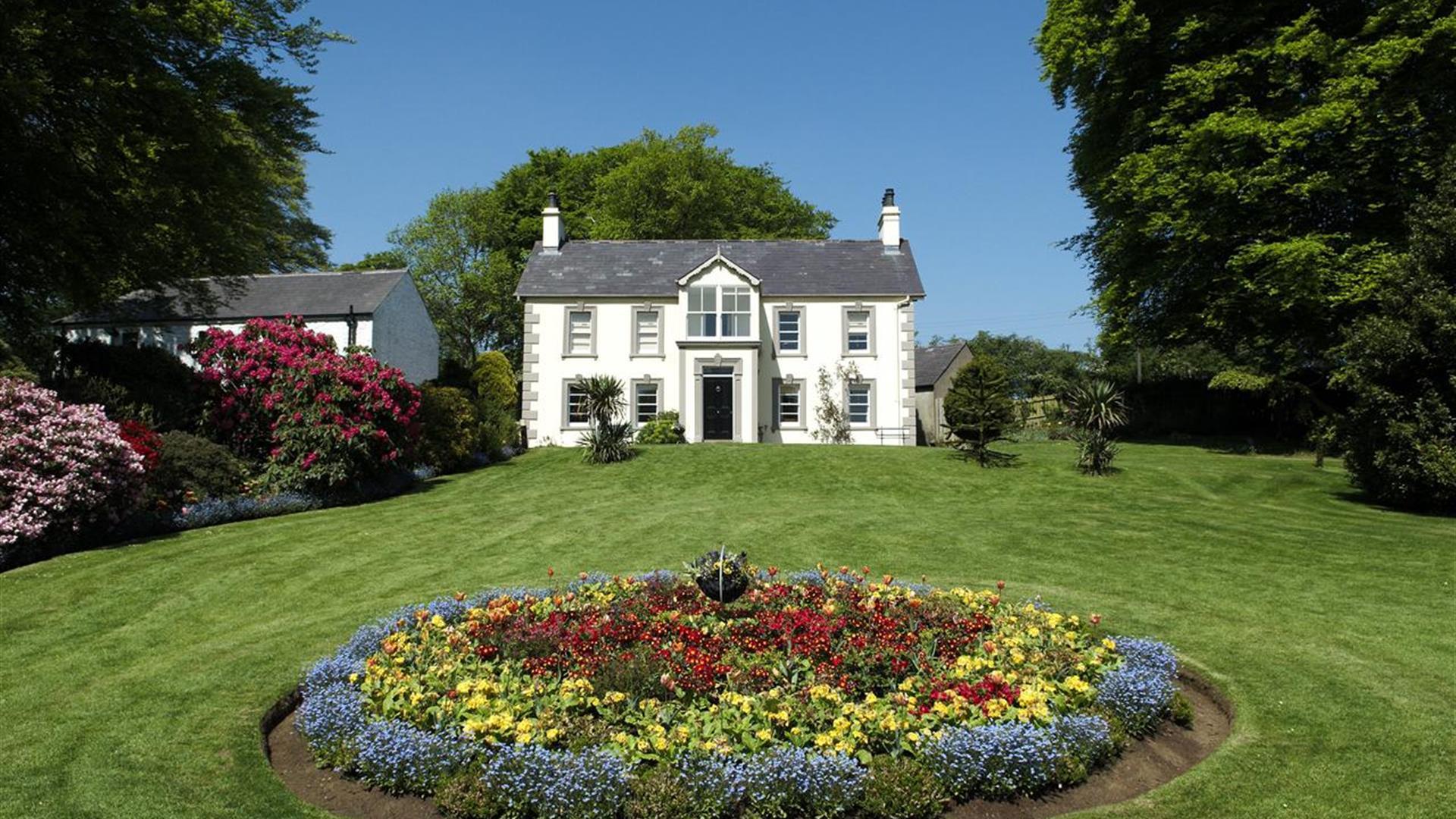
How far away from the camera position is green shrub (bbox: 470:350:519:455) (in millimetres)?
27609

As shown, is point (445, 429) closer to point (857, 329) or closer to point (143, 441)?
point (143, 441)

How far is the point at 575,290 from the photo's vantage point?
3412 cm

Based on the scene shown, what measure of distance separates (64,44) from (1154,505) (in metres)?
26.3

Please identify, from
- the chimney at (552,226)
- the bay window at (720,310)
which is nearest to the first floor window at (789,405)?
the bay window at (720,310)

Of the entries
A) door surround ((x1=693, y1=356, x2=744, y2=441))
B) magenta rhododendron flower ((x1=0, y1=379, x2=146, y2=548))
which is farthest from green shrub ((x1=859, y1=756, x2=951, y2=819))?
door surround ((x1=693, y1=356, x2=744, y2=441))

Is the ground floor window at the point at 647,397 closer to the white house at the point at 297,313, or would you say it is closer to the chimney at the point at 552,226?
the chimney at the point at 552,226

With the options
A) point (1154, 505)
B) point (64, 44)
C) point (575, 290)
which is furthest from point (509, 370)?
point (1154, 505)

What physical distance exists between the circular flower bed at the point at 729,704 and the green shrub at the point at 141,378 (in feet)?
41.1

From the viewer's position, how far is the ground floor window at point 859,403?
112ft

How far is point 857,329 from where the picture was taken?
34156 millimetres

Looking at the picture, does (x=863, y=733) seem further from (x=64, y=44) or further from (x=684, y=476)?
(x=64, y=44)

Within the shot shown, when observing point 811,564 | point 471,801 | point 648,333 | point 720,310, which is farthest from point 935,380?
point 471,801

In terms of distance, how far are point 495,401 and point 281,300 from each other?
577 inches

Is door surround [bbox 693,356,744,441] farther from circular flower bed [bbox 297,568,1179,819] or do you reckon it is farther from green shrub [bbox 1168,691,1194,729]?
green shrub [bbox 1168,691,1194,729]
